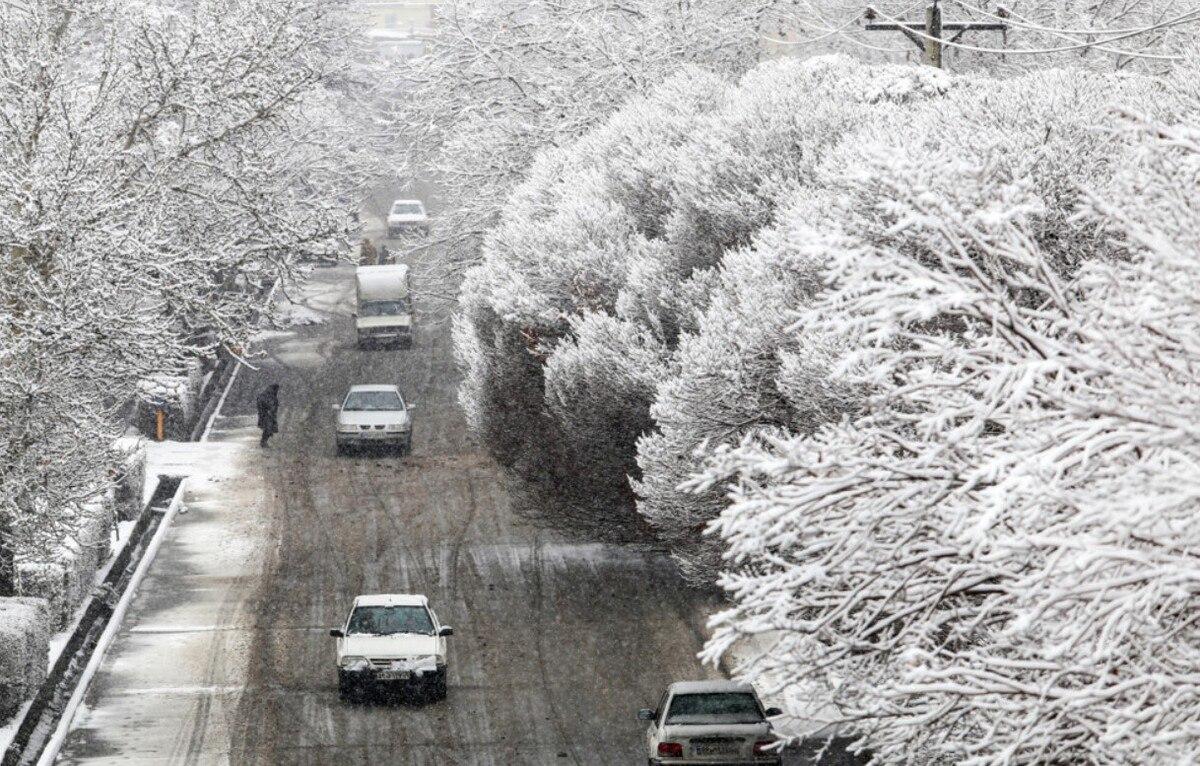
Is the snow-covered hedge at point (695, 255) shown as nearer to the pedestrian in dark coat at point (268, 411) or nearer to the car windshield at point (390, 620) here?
the car windshield at point (390, 620)

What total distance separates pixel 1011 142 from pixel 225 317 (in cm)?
1190

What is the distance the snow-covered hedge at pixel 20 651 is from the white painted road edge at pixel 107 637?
577 mm

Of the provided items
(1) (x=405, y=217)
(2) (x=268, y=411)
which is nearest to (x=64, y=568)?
(2) (x=268, y=411)

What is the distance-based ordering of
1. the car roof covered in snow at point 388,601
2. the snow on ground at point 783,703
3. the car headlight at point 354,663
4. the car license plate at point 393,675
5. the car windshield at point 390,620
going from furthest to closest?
the car roof covered in snow at point 388,601 → the car windshield at point 390,620 → the car headlight at point 354,663 → the car license plate at point 393,675 → the snow on ground at point 783,703

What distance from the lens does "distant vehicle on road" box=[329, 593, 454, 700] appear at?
72.7 feet

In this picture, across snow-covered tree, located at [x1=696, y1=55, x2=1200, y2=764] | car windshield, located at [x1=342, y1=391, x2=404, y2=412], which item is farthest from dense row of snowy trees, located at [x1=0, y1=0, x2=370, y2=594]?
snow-covered tree, located at [x1=696, y1=55, x2=1200, y2=764]

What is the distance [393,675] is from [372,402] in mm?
17314

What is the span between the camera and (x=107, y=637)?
2548cm

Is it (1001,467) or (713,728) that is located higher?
(1001,467)

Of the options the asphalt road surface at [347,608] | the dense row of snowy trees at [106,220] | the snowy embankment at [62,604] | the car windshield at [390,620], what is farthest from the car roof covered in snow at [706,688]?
the dense row of snowy trees at [106,220]

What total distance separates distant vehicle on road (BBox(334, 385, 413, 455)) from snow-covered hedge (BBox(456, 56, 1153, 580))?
6.75 metres

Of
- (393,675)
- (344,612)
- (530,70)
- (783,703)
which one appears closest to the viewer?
(783,703)

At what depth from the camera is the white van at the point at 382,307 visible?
51344 mm

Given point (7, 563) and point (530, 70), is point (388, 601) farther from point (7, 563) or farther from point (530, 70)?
point (530, 70)
